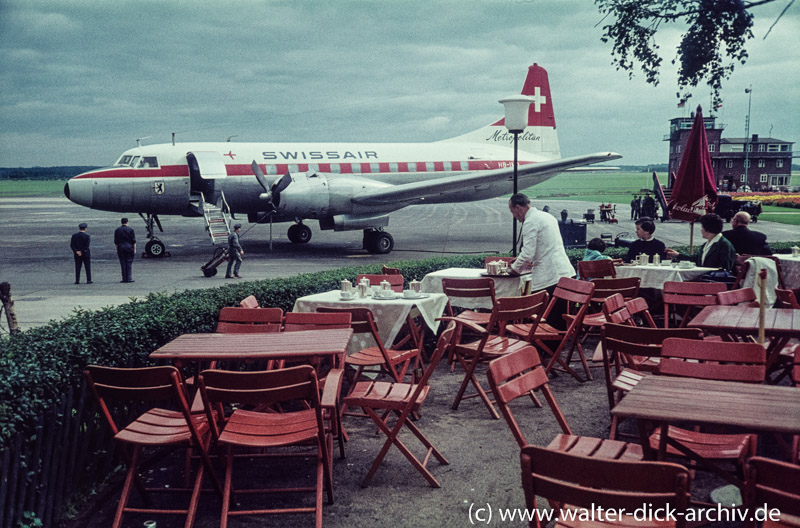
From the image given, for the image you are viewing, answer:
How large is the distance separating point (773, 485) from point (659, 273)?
672 cm

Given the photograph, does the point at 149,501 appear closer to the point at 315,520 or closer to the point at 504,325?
the point at 315,520

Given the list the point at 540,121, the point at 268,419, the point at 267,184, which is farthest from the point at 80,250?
the point at 540,121

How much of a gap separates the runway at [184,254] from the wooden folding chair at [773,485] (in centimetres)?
950

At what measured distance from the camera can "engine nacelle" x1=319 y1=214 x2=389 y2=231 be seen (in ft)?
65.2

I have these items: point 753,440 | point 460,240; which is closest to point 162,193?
point 460,240

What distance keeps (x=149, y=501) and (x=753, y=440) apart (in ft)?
12.0

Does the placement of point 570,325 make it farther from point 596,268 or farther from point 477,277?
point 596,268

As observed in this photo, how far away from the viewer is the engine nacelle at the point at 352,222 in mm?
19859

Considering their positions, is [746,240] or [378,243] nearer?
[746,240]

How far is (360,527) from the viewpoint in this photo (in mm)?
3773

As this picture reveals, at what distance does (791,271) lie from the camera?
878cm

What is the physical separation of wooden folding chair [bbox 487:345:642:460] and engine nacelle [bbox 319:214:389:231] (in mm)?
16176

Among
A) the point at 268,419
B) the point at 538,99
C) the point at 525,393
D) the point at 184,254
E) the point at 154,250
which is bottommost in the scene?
the point at 184,254

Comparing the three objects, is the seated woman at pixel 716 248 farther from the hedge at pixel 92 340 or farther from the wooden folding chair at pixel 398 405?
the hedge at pixel 92 340
